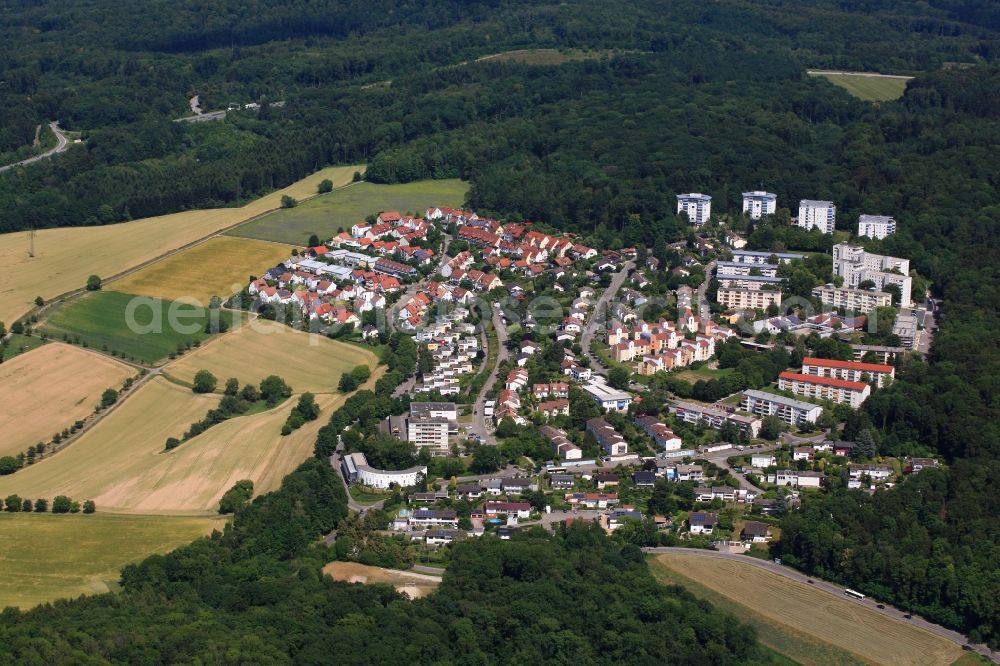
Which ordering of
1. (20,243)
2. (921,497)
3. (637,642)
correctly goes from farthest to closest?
(20,243)
(921,497)
(637,642)

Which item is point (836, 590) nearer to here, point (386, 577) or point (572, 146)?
point (386, 577)

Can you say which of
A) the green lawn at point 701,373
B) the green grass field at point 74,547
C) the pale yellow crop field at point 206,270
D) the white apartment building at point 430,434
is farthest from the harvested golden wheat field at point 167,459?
the pale yellow crop field at point 206,270

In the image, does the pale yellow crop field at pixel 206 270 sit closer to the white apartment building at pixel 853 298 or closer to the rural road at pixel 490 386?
the rural road at pixel 490 386

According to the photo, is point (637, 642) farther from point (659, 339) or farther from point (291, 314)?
point (291, 314)

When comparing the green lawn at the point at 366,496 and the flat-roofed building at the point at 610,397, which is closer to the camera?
the green lawn at the point at 366,496

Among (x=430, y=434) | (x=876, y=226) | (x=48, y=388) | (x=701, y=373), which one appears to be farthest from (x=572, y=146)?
(x=430, y=434)

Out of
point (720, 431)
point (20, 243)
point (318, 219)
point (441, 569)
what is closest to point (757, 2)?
point (318, 219)

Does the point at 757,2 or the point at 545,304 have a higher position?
the point at 757,2
